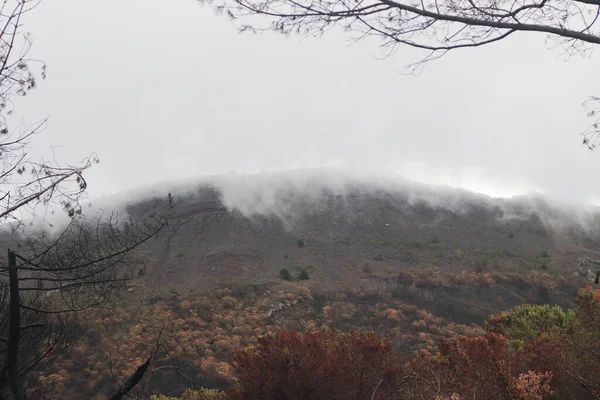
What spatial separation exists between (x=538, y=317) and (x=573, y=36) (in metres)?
10.8

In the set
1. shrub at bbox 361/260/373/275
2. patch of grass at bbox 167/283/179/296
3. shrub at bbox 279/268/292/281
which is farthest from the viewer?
shrub at bbox 361/260/373/275

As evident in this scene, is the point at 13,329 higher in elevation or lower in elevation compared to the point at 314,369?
higher

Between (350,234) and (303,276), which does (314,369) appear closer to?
(303,276)

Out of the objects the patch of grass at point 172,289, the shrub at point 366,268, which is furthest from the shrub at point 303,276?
the patch of grass at point 172,289

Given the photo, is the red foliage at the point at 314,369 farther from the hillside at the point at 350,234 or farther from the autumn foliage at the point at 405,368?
the hillside at the point at 350,234

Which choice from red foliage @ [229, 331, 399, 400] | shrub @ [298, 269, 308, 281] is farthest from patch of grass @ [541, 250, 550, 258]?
red foliage @ [229, 331, 399, 400]

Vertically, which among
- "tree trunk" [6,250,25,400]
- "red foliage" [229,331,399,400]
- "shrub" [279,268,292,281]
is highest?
"tree trunk" [6,250,25,400]

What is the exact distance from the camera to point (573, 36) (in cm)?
292

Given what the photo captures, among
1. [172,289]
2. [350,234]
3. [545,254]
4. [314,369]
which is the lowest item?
[172,289]

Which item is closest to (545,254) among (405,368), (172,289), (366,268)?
(366,268)

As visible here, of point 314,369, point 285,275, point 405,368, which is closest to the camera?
point 314,369

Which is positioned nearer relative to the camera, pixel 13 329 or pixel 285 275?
pixel 13 329

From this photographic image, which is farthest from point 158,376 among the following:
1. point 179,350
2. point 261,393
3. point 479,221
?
point 479,221

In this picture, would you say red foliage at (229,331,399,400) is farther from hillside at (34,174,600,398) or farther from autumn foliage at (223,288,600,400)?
hillside at (34,174,600,398)
